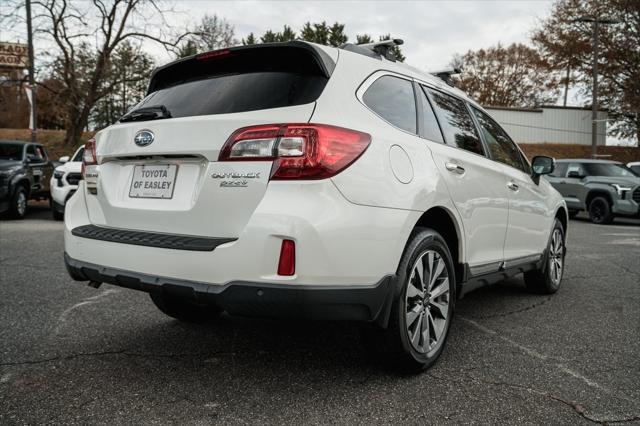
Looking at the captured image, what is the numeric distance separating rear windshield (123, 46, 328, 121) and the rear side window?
0.35m

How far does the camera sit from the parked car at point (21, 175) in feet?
35.8

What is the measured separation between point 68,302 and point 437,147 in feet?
10.6

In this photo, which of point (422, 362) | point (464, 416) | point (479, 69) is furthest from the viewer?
point (479, 69)

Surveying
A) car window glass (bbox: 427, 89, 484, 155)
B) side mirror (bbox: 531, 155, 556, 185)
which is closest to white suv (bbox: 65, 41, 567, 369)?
car window glass (bbox: 427, 89, 484, 155)

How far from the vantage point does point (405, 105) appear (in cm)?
312

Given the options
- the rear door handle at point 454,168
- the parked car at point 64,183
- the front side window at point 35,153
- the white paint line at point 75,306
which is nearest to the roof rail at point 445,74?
the rear door handle at point 454,168

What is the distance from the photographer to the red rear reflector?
229 cm

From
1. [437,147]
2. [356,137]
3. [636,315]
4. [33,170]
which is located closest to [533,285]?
[636,315]

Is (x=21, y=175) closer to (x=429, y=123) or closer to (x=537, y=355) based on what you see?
(x=429, y=123)

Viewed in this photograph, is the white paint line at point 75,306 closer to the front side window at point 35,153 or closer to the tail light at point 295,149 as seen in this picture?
the tail light at point 295,149

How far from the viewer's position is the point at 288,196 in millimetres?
2328

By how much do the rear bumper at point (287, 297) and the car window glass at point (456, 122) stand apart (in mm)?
1366

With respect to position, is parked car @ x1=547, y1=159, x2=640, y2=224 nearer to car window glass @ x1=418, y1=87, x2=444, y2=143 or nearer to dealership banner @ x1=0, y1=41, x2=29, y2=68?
car window glass @ x1=418, y1=87, x2=444, y2=143

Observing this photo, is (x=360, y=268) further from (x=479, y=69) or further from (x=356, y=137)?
(x=479, y=69)
